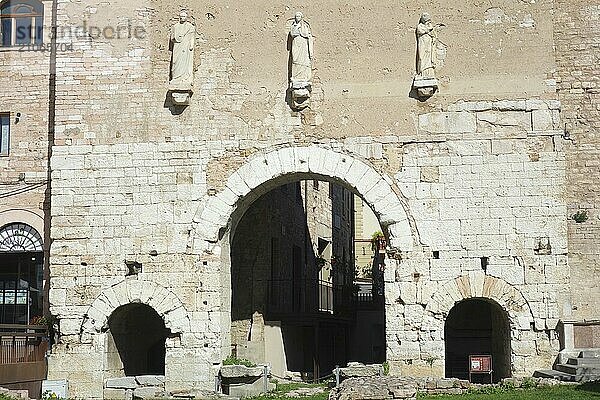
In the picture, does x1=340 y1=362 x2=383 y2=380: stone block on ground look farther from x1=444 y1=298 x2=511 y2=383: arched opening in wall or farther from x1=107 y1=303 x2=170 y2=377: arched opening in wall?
x1=444 y1=298 x2=511 y2=383: arched opening in wall

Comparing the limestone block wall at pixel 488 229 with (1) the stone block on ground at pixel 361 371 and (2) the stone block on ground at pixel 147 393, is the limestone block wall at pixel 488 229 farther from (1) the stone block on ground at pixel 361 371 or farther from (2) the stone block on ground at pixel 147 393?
(2) the stone block on ground at pixel 147 393

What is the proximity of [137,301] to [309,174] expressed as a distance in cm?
387

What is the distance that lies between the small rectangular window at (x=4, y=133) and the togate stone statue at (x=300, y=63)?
6525 millimetres

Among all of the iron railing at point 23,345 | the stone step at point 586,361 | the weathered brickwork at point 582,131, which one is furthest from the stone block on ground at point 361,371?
the iron railing at point 23,345

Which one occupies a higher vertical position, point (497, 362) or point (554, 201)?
point (554, 201)

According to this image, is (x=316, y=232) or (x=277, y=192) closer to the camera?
(x=277, y=192)

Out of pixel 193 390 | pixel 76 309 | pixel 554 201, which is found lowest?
pixel 193 390

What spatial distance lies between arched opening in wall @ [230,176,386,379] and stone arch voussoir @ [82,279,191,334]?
6.66 feet

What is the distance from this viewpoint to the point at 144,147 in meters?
17.3

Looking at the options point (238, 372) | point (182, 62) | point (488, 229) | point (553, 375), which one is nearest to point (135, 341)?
point (238, 372)

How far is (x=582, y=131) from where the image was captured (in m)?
17.1

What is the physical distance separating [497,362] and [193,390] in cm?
586

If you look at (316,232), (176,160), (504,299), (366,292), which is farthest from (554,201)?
(366,292)

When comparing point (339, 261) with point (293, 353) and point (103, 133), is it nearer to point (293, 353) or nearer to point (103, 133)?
point (293, 353)
